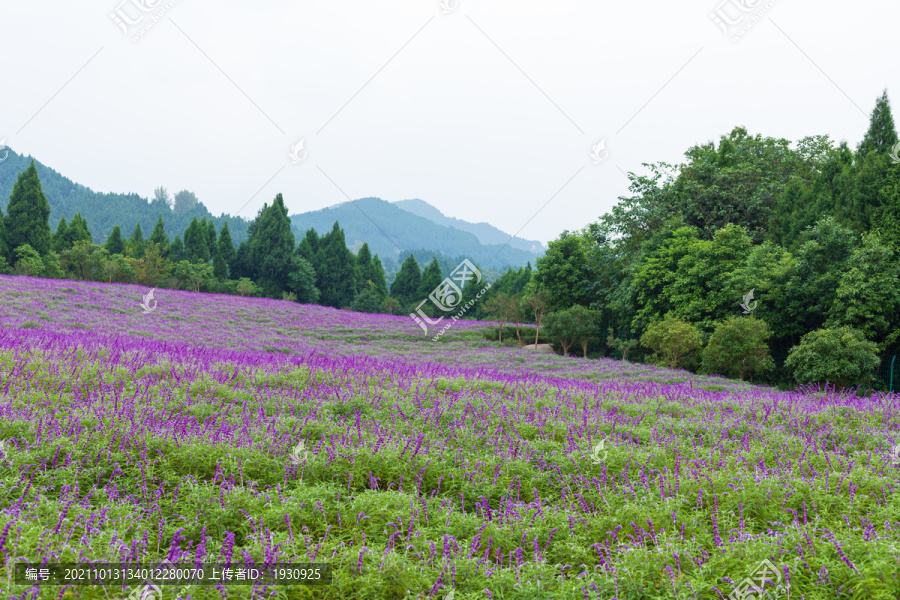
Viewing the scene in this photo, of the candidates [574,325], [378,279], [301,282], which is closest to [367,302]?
[301,282]

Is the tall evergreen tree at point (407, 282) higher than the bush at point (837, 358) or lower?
higher

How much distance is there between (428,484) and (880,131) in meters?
24.7

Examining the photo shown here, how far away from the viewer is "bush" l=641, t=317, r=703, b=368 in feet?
62.1

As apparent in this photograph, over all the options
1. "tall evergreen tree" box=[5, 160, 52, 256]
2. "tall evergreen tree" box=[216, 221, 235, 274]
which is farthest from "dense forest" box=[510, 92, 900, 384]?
"tall evergreen tree" box=[5, 160, 52, 256]

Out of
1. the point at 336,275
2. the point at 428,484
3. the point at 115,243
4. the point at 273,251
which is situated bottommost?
the point at 428,484

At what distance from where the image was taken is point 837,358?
14055mm

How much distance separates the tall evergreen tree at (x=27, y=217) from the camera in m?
42.0

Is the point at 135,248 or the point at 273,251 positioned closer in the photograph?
the point at 273,251

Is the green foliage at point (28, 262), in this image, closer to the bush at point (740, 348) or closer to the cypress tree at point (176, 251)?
the cypress tree at point (176, 251)

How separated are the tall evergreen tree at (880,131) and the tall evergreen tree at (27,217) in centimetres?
5581

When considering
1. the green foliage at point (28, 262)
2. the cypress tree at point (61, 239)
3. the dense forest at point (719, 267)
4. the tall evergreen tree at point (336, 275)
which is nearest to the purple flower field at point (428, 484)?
the dense forest at point (719, 267)

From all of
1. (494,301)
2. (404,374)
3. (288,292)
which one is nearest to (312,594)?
(404,374)

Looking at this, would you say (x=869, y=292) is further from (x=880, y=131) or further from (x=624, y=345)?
(x=624, y=345)

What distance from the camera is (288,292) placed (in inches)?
1954
